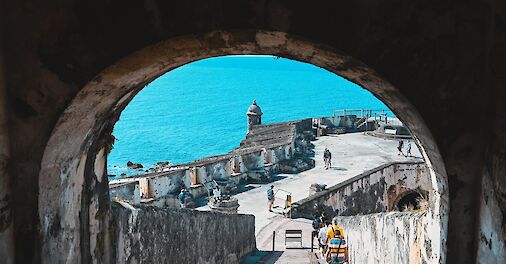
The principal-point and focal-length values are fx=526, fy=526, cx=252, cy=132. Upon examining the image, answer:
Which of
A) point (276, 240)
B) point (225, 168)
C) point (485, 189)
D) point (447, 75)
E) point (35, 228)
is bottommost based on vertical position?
point (276, 240)

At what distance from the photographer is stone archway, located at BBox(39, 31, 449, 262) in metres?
2.95

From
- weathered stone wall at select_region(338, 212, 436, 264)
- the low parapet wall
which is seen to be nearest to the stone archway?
weathered stone wall at select_region(338, 212, 436, 264)

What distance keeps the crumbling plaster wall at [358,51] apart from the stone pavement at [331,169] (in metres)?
10.3

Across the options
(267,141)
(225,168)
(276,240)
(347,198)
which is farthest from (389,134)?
(276,240)

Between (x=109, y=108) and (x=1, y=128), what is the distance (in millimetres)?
805

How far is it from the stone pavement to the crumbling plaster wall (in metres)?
10.3

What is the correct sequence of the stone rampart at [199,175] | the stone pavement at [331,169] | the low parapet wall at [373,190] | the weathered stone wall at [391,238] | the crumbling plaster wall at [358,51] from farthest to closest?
the low parapet wall at [373,190]
the stone pavement at [331,169]
the stone rampart at [199,175]
the weathered stone wall at [391,238]
the crumbling plaster wall at [358,51]

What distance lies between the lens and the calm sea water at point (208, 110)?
44.1 m

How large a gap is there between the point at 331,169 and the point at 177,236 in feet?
46.3

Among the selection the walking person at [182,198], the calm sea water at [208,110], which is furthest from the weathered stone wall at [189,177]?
the calm sea water at [208,110]

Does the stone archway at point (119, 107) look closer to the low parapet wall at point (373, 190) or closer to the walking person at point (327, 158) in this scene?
the low parapet wall at point (373, 190)

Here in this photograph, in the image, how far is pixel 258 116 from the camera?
27.8 meters

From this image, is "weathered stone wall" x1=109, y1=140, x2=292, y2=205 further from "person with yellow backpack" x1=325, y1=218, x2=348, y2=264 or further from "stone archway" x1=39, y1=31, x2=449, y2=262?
"stone archway" x1=39, y1=31, x2=449, y2=262

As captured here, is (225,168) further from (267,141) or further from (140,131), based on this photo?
(140,131)
